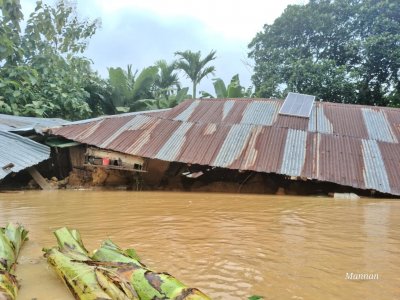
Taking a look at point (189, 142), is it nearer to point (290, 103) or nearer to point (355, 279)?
point (290, 103)

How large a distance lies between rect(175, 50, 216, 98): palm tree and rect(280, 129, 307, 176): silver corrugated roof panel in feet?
41.9

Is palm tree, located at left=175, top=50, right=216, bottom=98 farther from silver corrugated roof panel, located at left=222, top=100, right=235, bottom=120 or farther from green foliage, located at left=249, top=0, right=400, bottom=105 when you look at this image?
silver corrugated roof panel, located at left=222, top=100, right=235, bottom=120

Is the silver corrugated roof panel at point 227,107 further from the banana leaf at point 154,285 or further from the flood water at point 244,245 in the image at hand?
the banana leaf at point 154,285

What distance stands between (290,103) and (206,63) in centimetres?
1107

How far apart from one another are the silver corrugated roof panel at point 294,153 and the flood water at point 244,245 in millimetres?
2711

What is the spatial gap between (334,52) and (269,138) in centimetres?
1322

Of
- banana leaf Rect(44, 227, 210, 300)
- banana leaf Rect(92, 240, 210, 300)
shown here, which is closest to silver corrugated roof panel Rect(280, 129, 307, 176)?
banana leaf Rect(44, 227, 210, 300)

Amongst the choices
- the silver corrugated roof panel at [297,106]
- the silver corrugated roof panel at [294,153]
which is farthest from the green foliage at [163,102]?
the silver corrugated roof panel at [294,153]

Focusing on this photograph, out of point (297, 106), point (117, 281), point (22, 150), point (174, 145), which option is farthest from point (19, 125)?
point (117, 281)

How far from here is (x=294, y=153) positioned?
10156 mm

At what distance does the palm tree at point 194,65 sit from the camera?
888 inches

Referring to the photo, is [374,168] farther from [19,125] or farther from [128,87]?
[128,87]

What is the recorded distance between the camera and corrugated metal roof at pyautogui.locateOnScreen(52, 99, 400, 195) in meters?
9.71

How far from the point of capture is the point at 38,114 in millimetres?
16812
